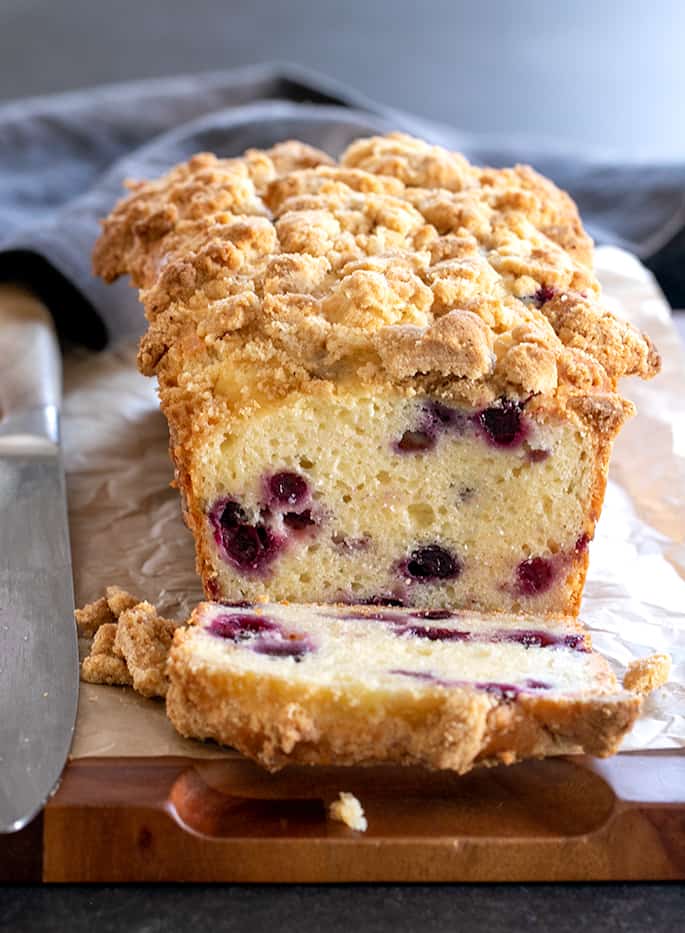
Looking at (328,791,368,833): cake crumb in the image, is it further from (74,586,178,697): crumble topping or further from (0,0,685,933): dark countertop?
(0,0,685,933): dark countertop

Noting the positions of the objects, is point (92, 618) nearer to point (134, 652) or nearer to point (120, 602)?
point (120, 602)

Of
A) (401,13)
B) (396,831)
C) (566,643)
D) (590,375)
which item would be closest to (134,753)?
(396,831)

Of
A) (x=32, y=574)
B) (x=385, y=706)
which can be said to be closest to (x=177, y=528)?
(x=32, y=574)

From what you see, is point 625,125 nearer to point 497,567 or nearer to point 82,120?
point 82,120

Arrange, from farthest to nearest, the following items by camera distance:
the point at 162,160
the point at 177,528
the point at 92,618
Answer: the point at 162,160 < the point at 177,528 < the point at 92,618

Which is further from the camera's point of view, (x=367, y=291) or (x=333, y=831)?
(x=367, y=291)

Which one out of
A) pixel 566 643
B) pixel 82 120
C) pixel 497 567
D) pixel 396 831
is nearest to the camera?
pixel 396 831

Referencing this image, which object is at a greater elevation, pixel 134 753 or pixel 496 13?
pixel 496 13
